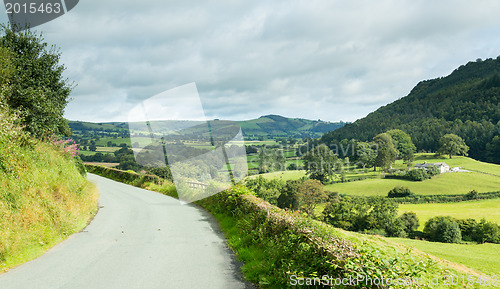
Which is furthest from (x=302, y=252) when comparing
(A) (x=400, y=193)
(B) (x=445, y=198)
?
(B) (x=445, y=198)

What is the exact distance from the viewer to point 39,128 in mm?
14094

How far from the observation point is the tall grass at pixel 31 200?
719 cm

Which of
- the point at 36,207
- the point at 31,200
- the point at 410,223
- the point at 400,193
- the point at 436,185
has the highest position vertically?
the point at 31,200

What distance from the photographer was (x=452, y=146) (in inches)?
6383

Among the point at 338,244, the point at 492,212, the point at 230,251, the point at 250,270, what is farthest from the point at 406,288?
the point at 492,212

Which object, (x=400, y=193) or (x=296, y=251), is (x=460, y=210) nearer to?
(x=400, y=193)

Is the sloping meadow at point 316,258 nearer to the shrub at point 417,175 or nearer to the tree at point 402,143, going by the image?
the shrub at point 417,175

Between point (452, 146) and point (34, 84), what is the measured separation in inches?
7581

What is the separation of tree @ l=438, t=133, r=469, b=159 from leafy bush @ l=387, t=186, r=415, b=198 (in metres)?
82.2

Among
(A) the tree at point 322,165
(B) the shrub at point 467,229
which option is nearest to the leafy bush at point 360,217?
(B) the shrub at point 467,229

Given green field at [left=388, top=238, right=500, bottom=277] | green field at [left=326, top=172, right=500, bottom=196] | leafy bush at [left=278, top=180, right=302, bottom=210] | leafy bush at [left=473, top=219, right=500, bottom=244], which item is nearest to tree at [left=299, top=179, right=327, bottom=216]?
leafy bush at [left=278, top=180, right=302, bottom=210]

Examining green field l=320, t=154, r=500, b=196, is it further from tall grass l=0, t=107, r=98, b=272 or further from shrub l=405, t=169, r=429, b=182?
tall grass l=0, t=107, r=98, b=272

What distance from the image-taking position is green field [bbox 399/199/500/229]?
73.6 m

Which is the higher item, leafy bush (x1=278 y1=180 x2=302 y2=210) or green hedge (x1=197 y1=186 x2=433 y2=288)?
green hedge (x1=197 y1=186 x2=433 y2=288)
